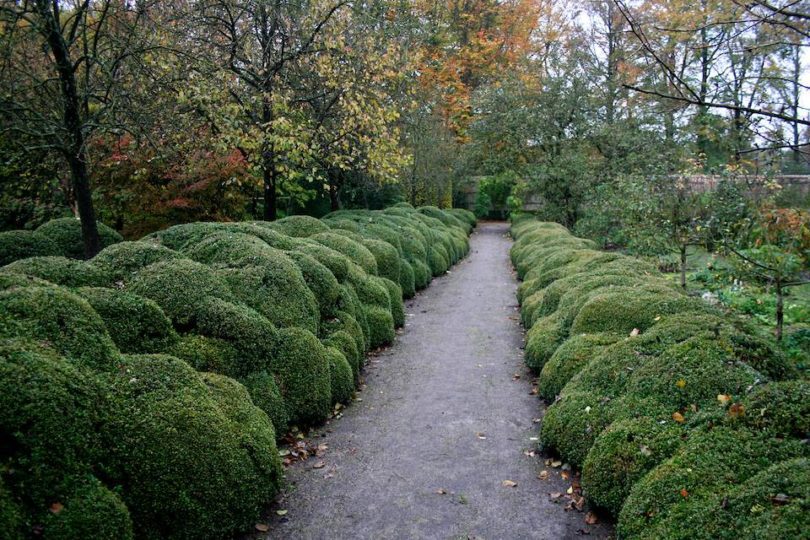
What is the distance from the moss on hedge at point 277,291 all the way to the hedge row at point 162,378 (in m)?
0.02

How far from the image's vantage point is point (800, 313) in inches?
330

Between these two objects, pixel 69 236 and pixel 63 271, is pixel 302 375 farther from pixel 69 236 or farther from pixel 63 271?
pixel 69 236

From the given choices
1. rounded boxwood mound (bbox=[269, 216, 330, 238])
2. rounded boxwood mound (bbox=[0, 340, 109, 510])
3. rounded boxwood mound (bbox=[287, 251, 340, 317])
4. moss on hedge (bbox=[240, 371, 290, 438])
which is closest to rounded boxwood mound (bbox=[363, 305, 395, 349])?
rounded boxwood mound (bbox=[287, 251, 340, 317])

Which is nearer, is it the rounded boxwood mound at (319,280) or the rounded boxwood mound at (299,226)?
the rounded boxwood mound at (319,280)

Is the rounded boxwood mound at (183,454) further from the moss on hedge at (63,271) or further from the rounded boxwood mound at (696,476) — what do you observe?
the rounded boxwood mound at (696,476)

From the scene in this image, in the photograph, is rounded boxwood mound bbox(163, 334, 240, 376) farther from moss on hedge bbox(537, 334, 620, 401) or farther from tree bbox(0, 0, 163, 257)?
tree bbox(0, 0, 163, 257)

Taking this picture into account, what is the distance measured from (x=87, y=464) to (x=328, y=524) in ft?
5.66

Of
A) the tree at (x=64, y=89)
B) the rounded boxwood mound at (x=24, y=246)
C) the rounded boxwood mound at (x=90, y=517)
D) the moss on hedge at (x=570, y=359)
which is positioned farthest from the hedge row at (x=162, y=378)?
the rounded boxwood mound at (x=24, y=246)

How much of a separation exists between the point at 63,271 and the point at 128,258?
2.21ft

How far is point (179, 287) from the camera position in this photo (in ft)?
17.0

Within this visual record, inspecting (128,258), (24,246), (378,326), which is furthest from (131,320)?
(24,246)

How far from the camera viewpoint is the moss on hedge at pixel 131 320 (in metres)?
4.32

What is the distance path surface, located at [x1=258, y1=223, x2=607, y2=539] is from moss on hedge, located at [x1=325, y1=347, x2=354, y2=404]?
19 centimetres

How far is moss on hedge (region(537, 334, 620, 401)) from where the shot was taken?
5.75 meters
